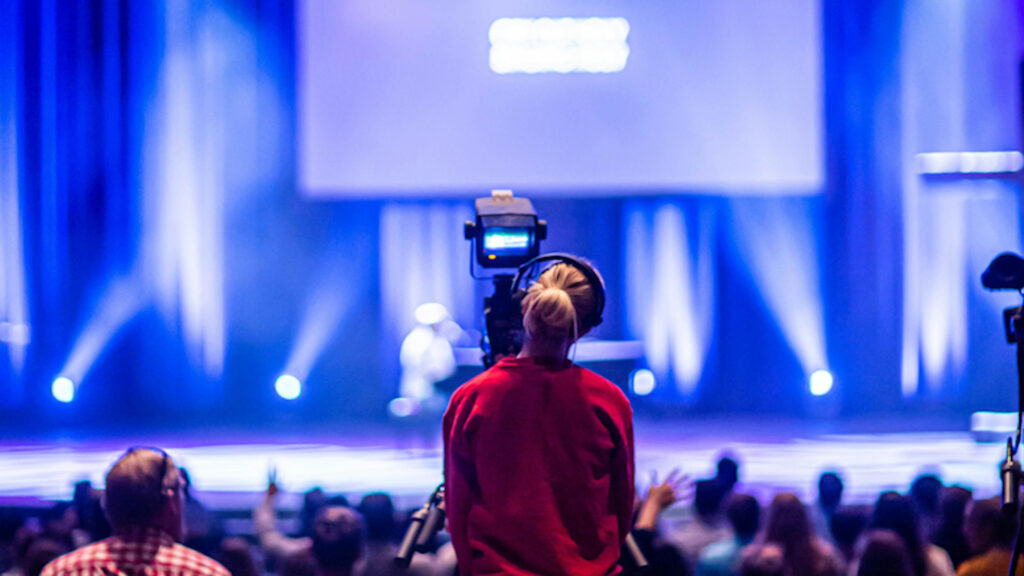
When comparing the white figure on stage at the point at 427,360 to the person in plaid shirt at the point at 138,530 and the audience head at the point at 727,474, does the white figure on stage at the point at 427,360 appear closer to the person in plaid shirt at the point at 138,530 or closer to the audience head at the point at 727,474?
the audience head at the point at 727,474

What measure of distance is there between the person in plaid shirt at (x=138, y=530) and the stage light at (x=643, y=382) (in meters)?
7.45

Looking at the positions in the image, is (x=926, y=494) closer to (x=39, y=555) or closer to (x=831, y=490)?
(x=831, y=490)

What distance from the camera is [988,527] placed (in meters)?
2.30

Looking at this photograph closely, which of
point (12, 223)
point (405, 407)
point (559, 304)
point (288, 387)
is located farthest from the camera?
point (288, 387)

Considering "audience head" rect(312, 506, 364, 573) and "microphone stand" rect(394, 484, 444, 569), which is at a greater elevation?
"microphone stand" rect(394, 484, 444, 569)

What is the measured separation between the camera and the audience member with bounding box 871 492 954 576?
246 centimetres

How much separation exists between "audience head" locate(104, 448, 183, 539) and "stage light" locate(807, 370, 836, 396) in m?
7.94

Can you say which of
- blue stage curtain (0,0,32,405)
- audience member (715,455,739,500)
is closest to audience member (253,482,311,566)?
audience member (715,455,739,500)

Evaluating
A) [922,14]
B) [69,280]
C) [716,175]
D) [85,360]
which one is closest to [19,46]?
[69,280]

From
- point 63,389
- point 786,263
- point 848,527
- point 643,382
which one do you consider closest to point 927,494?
point 848,527

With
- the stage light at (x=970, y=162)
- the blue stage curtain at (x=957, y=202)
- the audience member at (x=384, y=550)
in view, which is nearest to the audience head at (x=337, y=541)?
the audience member at (x=384, y=550)

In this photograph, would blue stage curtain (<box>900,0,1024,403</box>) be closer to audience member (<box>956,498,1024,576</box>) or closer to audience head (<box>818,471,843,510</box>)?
audience head (<box>818,471,843,510</box>)

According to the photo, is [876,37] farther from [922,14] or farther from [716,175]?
[716,175]

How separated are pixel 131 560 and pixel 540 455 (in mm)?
673
